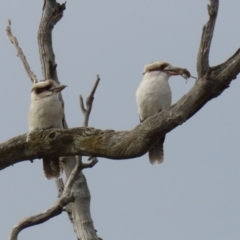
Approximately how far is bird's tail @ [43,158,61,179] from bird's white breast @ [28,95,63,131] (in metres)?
0.48

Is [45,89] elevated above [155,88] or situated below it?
above

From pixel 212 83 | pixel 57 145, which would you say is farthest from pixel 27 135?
pixel 212 83

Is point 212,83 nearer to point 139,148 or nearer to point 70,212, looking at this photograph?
point 139,148

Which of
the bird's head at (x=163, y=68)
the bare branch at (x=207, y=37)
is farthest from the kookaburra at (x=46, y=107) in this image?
the bare branch at (x=207, y=37)

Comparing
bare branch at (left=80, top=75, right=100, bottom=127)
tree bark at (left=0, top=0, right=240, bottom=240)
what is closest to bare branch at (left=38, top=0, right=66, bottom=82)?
bare branch at (left=80, top=75, right=100, bottom=127)

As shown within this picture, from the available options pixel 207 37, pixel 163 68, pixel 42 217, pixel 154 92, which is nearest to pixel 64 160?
pixel 154 92

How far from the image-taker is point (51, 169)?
10.6 m

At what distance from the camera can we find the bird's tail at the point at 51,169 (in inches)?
416

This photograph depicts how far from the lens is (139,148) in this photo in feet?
25.9

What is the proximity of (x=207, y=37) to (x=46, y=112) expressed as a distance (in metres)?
3.50

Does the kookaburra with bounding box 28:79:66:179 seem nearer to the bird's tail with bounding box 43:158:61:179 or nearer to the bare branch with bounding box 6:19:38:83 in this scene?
the bird's tail with bounding box 43:158:61:179

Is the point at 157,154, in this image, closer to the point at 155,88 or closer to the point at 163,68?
the point at 155,88

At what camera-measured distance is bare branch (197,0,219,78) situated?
727 centimetres

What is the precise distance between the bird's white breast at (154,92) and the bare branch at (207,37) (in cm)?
331
